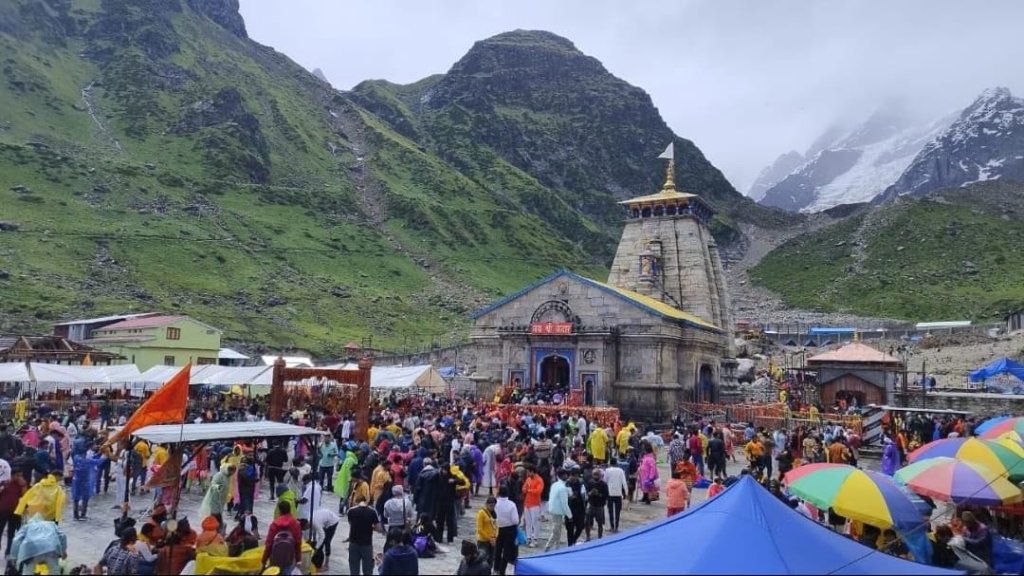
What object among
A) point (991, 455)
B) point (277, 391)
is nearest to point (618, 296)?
point (277, 391)

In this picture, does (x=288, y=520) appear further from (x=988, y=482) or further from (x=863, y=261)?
(x=863, y=261)

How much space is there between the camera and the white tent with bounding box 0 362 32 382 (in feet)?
82.4

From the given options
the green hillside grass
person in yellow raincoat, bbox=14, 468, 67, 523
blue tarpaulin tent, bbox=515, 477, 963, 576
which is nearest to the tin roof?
blue tarpaulin tent, bbox=515, 477, 963, 576

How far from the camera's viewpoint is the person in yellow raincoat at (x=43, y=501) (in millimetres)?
10586

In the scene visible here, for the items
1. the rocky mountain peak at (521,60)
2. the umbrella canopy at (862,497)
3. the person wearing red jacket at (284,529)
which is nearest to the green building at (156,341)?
the person wearing red jacket at (284,529)

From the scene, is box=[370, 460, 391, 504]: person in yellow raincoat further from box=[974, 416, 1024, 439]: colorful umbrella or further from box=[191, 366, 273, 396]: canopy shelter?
box=[191, 366, 273, 396]: canopy shelter

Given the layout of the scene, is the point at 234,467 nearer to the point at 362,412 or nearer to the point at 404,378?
the point at 362,412

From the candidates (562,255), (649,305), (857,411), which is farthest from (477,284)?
(857,411)

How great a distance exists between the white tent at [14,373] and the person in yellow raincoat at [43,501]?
691 inches

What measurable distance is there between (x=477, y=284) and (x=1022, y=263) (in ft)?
227

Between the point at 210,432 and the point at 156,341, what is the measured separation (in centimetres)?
3820

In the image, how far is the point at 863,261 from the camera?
340 feet

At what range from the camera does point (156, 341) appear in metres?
44.6

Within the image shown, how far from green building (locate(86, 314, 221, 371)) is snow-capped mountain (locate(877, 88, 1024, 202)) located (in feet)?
592
